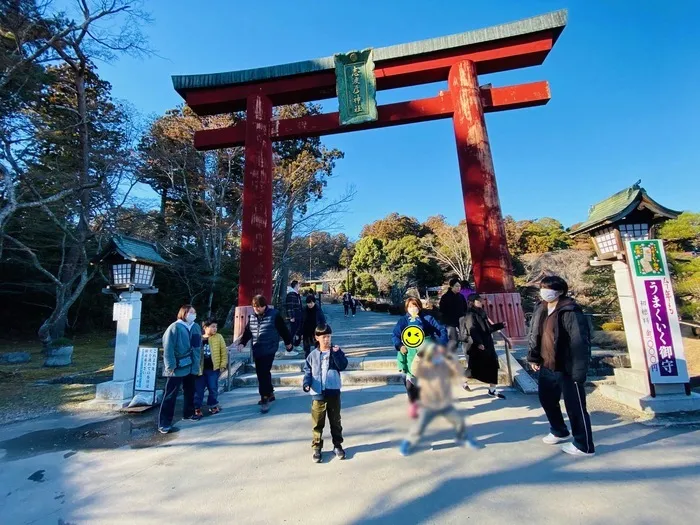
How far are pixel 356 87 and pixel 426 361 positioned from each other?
386 inches

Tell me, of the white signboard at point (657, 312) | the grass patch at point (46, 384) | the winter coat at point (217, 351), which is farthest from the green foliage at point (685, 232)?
the grass patch at point (46, 384)

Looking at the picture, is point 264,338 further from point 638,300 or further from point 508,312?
point 508,312

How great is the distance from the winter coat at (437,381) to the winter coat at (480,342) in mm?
4198

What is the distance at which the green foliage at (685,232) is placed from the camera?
57.3 feet

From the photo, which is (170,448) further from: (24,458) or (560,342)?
(560,342)

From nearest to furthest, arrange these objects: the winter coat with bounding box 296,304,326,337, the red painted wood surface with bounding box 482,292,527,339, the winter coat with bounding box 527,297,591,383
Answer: the winter coat with bounding box 527,297,591,383
the winter coat with bounding box 296,304,326,337
the red painted wood surface with bounding box 482,292,527,339

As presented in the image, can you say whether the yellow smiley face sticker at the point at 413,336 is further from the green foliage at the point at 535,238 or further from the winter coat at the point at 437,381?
the green foliage at the point at 535,238

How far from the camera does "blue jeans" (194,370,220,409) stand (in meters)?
4.96

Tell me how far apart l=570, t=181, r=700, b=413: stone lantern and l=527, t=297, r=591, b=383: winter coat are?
191 centimetres

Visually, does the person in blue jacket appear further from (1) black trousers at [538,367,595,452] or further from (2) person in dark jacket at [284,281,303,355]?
(2) person in dark jacket at [284,281,303,355]

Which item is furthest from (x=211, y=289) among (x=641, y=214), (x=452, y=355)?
(x=452, y=355)

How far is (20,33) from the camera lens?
950cm

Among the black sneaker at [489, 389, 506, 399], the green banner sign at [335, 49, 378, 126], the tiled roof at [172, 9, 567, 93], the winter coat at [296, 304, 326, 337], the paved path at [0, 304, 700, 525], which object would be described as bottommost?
the paved path at [0, 304, 700, 525]

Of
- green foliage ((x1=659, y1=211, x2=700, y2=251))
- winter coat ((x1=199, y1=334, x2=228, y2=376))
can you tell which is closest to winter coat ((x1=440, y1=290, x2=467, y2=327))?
winter coat ((x1=199, y1=334, x2=228, y2=376))
